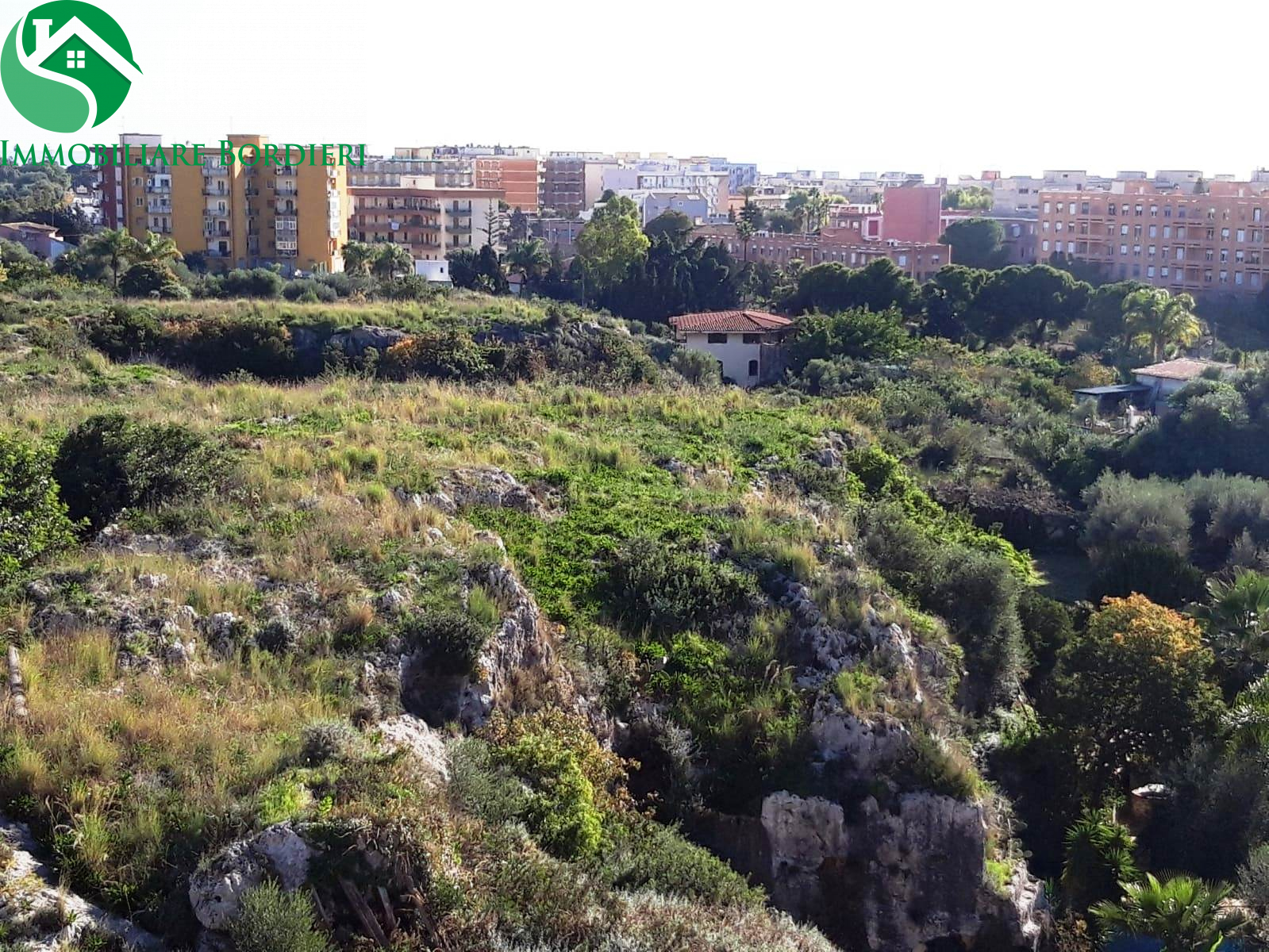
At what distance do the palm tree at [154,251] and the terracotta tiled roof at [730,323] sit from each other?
17699mm

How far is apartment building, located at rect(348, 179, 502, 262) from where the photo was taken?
73.1 m

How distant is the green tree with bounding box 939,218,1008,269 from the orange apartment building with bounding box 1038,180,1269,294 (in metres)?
3.03

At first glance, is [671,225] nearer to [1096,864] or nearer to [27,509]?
[27,509]

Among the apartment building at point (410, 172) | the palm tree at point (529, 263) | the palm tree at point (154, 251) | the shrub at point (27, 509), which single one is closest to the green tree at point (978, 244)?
the palm tree at point (529, 263)

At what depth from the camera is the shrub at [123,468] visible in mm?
15516

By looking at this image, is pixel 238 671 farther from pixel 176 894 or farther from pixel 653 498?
pixel 653 498

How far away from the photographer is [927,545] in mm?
19109

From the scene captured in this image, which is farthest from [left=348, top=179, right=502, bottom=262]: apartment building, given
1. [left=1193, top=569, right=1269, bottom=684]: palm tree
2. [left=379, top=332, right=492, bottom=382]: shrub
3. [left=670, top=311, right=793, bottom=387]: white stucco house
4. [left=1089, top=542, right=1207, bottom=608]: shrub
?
[left=1193, top=569, right=1269, bottom=684]: palm tree

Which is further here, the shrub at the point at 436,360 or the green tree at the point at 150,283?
the green tree at the point at 150,283

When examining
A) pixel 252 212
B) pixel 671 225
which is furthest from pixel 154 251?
pixel 671 225

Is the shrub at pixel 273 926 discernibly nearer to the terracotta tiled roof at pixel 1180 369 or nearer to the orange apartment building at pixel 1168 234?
the terracotta tiled roof at pixel 1180 369

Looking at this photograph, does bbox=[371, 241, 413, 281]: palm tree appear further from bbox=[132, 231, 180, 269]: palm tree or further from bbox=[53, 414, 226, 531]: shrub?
bbox=[53, 414, 226, 531]: shrub

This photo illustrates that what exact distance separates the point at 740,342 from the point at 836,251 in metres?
29.4

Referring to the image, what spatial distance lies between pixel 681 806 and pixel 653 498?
268 inches
